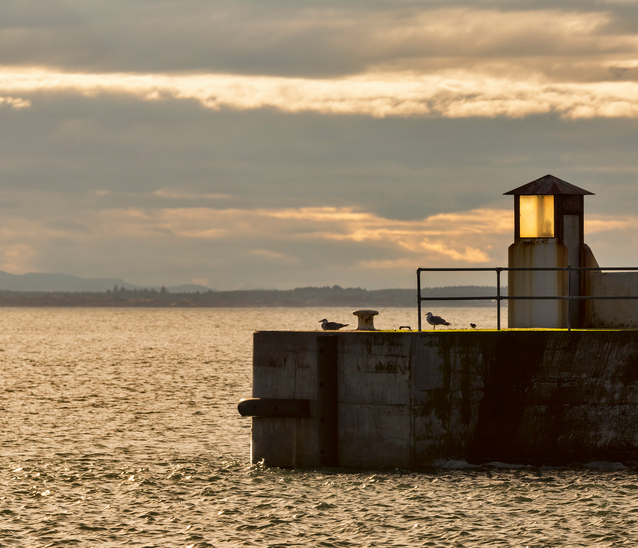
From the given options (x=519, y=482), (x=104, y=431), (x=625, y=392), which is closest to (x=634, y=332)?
(x=625, y=392)

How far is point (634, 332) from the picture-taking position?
1518 cm

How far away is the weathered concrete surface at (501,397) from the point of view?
1514 cm

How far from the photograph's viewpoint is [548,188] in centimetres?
1833

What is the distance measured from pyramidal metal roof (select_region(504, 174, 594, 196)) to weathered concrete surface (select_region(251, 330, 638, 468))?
4.07 meters

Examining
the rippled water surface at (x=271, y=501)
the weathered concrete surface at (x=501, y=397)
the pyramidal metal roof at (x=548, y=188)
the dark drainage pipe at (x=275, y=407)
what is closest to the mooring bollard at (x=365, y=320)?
the weathered concrete surface at (x=501, y=397)

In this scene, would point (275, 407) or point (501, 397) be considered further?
point (275, 407)

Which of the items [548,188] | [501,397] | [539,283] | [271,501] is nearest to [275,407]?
[271,501]

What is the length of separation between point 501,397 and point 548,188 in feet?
16.9

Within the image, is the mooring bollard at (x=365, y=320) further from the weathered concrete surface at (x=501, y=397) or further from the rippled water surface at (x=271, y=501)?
the rippled water surface at (x=271, y=501)

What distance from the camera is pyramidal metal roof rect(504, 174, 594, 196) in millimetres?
18266

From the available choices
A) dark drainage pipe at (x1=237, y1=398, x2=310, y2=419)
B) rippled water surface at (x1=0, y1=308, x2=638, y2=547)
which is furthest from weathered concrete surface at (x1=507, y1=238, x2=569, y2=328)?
dark drainage pipe at (x1=237, y1=398, x2=310, y2=419)

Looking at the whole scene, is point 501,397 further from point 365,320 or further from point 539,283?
point 539,283

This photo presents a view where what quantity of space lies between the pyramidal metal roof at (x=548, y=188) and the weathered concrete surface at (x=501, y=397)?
4067mm

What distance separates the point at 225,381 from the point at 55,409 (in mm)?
11927
